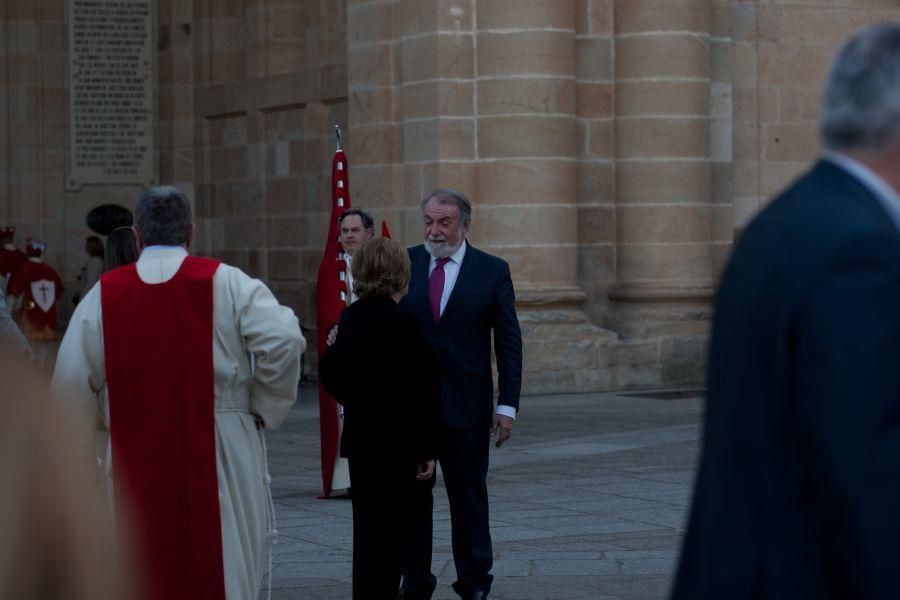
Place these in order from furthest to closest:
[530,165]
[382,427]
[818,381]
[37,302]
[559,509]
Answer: [37,302]
[530,165]
[559,509]
[382,427]
[818,381]

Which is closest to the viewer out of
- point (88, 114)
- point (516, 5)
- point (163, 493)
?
point (163, 493)

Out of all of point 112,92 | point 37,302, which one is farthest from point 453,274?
point 112,92

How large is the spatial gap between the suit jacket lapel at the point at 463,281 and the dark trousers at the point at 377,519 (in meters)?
1.01

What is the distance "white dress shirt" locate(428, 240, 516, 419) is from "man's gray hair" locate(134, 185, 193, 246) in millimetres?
2035

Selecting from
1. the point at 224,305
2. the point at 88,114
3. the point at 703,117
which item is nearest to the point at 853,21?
the point at 703,117

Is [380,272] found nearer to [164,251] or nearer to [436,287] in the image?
[436,287]

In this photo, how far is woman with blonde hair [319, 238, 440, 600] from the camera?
675cm

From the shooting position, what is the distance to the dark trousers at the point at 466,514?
23.9 feet

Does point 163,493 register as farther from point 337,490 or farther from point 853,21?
point 853,21

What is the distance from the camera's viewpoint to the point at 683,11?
55.1 ft

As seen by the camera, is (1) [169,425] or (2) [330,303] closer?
(1) [169,425]

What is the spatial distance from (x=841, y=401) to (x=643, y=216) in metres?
14.3

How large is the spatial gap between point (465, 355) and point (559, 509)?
98.6 inches

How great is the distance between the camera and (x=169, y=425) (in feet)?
18.7
